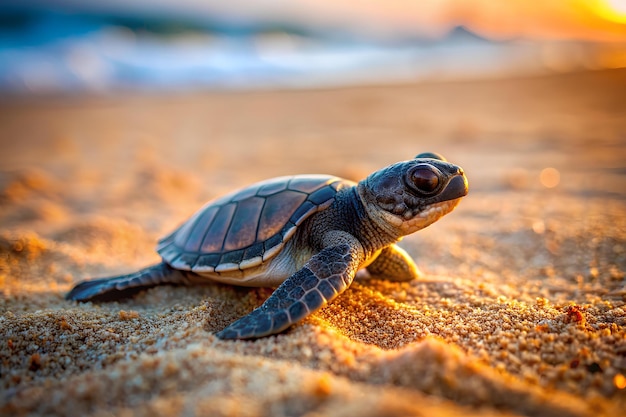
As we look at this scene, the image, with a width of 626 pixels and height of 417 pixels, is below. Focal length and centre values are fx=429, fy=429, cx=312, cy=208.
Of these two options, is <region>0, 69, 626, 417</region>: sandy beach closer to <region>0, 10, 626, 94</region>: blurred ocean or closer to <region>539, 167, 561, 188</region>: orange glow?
<region>539, 167, 561, 188</region>: orange glow

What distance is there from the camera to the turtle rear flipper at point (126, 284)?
3.12 m

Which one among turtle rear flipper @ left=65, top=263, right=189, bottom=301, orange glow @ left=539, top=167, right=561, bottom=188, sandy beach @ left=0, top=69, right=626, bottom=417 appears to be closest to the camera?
sandy beach @ left=0, top=69, right=626, bottom=417

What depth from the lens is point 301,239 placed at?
9.36ft

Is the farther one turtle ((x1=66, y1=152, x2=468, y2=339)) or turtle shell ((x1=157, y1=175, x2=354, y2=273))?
turtle shell ((x1=157, y1=175, x2=354, y2=273))

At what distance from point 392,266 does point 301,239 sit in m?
0.77

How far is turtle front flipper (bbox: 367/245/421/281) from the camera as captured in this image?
3146mm

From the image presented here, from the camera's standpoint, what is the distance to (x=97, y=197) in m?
6.39

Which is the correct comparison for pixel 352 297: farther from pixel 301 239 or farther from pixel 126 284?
pixel 126 284

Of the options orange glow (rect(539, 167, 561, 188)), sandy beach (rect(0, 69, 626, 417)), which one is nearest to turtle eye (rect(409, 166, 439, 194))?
sandy beach (rect(0, 69, 626, 417))

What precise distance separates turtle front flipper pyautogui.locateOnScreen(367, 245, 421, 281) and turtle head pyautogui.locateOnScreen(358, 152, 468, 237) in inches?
16.3

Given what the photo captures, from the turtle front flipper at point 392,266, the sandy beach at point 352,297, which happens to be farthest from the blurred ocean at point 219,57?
the turtle front flipper at point 392,266

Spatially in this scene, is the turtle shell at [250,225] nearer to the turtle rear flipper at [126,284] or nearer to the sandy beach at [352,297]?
the turtle rear flipper at [126,284]

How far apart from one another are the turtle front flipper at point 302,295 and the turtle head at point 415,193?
0.37m

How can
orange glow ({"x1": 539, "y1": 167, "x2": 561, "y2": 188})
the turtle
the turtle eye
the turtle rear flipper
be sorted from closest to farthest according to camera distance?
1. the turtle
2. the turtle eye
3. the turtle rear flipper
4. orange glow ({"x1": 539, "y1": 167, "x2": 561, "y2": 188})
